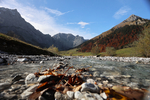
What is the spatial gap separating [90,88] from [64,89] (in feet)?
2.09

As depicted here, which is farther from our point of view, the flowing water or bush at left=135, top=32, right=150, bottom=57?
bush at left=135, top=32, right=150, bottom=57

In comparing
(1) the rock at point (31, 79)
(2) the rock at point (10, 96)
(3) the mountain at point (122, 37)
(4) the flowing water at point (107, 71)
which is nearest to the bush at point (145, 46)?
(4) the flowing water at point (107, 71)

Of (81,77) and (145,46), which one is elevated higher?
(145,46)

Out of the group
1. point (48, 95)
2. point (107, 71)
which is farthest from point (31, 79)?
point (107, 71)

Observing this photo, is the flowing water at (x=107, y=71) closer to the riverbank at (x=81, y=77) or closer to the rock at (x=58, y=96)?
the riverbank at (x=81, y=77)

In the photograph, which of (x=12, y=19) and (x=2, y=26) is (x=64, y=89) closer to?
(x=2, y=26)

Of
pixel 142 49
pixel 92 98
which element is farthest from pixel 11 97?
pixel 142 49

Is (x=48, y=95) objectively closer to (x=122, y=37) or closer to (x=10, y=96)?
(x=10, y=96)

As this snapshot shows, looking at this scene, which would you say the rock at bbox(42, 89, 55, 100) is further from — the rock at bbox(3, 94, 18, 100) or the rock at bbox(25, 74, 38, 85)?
the rock at bbox(25, 74, 38, 85)

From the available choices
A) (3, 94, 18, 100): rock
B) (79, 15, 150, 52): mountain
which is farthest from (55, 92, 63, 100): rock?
(79, 15, 150, 52): mountain

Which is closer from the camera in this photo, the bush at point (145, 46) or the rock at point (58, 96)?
the rock at point (58, 96)

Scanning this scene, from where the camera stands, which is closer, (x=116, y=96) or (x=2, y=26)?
(x=116, y=96)

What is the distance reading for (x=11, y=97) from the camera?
1.52 m

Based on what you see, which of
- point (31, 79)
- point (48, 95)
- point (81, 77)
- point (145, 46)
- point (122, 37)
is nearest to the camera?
point (48, 95)
